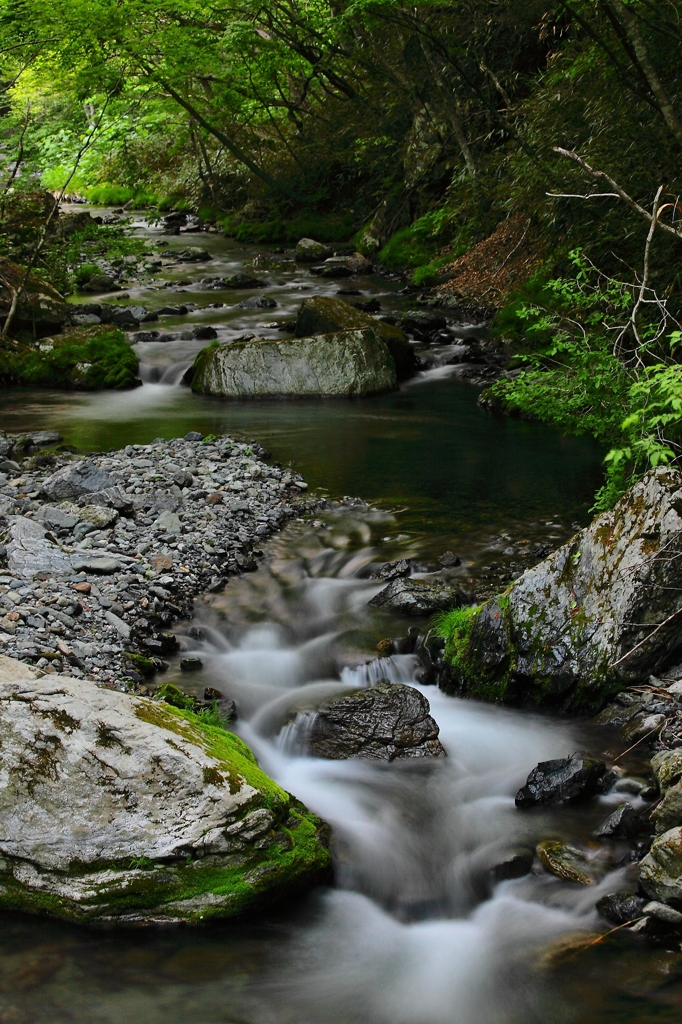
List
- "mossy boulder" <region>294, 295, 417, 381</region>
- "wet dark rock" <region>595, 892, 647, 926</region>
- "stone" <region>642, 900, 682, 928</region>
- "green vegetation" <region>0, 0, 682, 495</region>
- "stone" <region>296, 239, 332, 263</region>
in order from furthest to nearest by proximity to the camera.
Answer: "stone" <region>296, 239, 332, 263</region>
"mossy boulder" <region>294, 295, 417, 381</region>
"green vegetation" <region>0, 0, 682, 495</region>
"wet dark rock" <region>595, 892, 647, 926</region>
"stone" <region>642, 900, 682, 928</region>

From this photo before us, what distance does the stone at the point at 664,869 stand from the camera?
151 inches

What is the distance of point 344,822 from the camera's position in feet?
16.2

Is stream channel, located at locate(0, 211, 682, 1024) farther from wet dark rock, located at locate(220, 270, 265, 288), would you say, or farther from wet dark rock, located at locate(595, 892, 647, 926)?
wet dark rock, located at locate(220, 270, 265, 288)

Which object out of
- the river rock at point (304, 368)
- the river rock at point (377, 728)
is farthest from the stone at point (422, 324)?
the river rock at point (377, 728)

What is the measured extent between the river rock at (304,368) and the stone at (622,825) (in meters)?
9.89

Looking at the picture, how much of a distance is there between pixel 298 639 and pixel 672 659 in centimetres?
277

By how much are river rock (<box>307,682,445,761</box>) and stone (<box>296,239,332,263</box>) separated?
19.8 m

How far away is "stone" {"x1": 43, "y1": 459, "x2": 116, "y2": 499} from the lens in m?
8.72

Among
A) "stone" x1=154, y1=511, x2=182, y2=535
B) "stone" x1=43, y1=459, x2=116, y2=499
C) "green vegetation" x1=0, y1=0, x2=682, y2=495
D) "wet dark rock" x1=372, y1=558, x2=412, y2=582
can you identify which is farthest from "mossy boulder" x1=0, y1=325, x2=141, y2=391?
"wet dark rock" x1=372, y1=558, x2=412, y2=582

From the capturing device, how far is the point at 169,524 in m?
8.12

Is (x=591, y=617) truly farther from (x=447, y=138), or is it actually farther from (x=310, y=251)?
(x=310, y=251)

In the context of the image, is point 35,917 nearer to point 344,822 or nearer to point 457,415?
point 344,822

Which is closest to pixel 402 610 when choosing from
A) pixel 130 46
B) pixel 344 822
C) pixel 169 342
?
pixel 344 822

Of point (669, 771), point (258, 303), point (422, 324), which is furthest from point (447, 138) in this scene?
point (669, 771)
